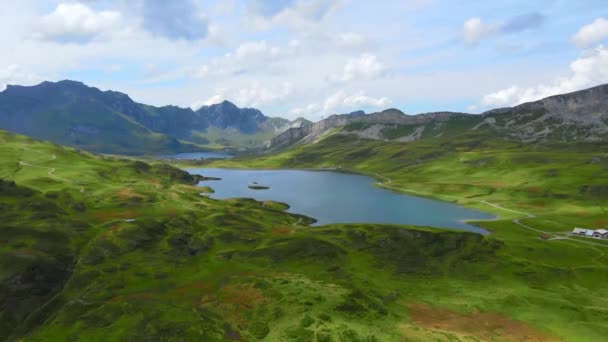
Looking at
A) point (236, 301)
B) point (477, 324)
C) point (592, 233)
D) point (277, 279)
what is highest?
point (592, 233)

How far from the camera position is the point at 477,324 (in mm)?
75812

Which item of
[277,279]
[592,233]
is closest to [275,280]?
[277,279]

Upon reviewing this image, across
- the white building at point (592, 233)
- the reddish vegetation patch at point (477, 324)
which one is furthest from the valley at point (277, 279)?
the white building at point (592, 233)

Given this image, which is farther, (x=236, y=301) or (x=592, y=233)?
(x=592, y=233)

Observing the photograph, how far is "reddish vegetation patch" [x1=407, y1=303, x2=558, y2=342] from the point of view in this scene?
233ft

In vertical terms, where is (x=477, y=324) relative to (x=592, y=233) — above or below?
below

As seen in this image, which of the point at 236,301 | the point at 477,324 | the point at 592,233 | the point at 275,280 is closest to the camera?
the point at 477,324

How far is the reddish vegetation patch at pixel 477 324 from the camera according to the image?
233 ft

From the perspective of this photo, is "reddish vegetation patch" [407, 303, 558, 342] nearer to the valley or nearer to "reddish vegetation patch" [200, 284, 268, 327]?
the valley

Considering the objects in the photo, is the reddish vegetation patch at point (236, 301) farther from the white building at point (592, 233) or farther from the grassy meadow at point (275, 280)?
the white building at point (592, 233)

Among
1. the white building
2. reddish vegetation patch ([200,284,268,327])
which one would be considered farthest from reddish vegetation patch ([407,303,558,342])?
the white building

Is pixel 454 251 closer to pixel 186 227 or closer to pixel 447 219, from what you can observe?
pixel 447 219

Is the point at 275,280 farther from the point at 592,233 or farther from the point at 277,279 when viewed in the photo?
the point at 592,233

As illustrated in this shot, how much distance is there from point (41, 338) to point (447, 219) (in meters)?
163
